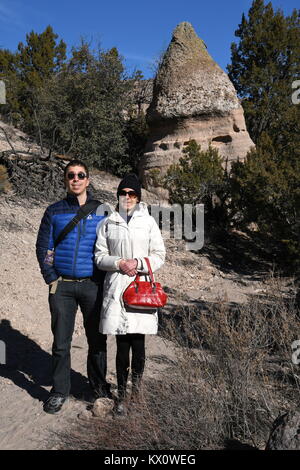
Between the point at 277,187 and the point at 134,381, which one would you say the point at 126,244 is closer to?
the point at 134,381

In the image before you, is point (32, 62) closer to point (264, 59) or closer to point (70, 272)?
point (264, 59)

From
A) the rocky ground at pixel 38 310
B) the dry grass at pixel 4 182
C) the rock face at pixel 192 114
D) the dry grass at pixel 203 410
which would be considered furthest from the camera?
the rock face at pixel 192 114

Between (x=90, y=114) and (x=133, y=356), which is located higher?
(x=90, y=114)

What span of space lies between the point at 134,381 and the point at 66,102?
1056cm

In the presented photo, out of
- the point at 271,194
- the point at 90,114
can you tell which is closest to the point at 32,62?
the point at 90,114

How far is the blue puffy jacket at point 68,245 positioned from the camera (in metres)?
3.17

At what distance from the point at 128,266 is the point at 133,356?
0.64 meters

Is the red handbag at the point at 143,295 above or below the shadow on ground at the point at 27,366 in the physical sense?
above

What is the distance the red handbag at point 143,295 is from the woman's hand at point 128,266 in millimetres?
72

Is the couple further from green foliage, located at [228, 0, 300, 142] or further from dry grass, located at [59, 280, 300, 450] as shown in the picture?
green foliage, located at [228, 0, 300, 142]

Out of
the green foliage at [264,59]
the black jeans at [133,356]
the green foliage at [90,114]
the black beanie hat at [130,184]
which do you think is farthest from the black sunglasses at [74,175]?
the green foliage at [264,59]

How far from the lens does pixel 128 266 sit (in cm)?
293

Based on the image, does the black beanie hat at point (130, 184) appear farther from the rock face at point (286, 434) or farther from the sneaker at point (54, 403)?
the rock face at point (286, 434)

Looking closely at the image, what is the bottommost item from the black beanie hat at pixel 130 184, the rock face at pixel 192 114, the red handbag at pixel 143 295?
the red handbag at pixel 143 295
